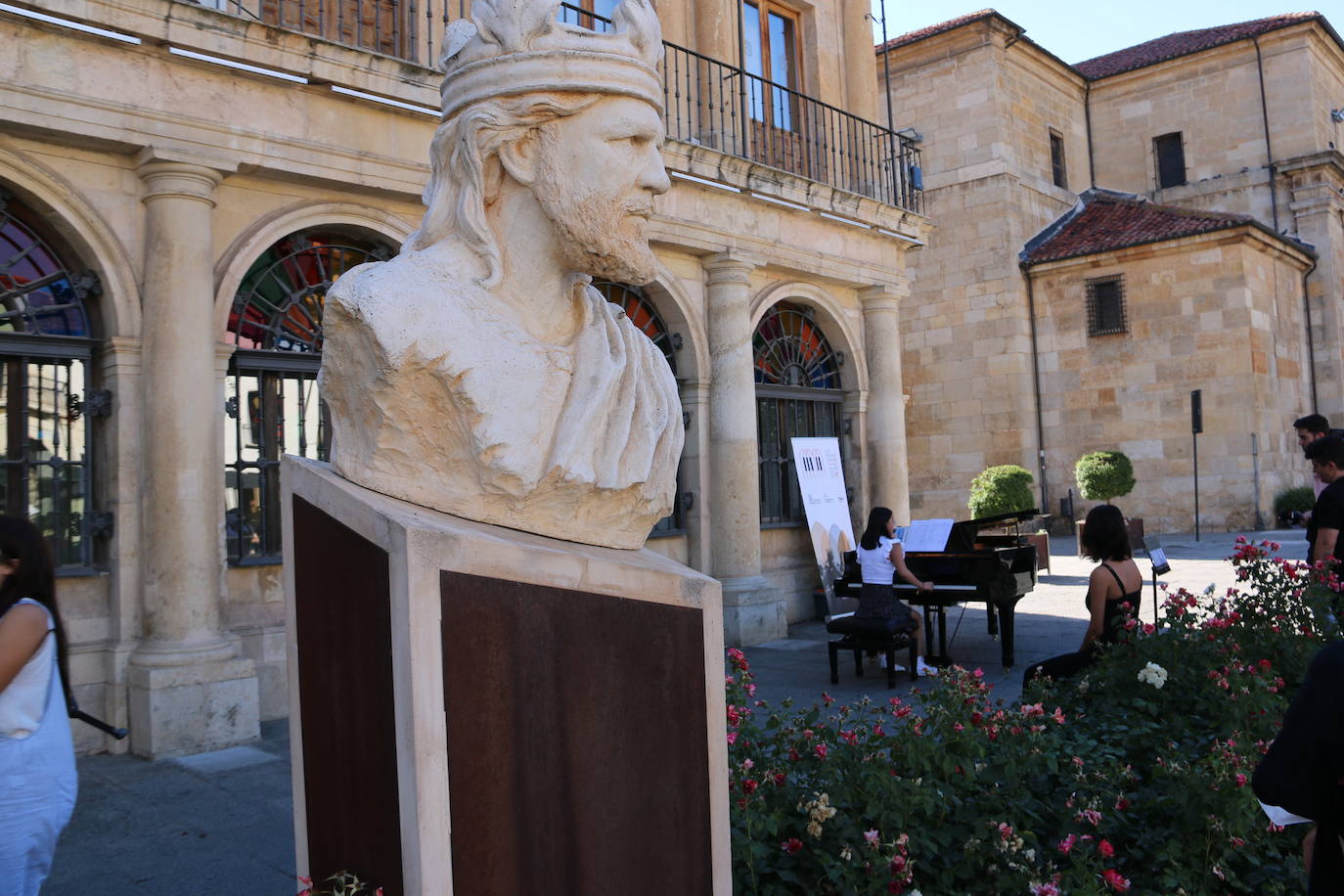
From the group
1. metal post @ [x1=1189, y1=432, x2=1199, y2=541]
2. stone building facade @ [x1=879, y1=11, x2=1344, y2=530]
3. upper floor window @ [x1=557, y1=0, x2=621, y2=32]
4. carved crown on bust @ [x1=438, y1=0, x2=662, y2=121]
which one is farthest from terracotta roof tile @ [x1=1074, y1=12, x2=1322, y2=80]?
carved crown on bust @ [x1=438, y1=0, x2=662, y2=121]

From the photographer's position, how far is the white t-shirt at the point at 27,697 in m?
2.80

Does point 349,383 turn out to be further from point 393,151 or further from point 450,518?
point 393,151

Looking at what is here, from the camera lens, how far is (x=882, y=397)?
1236 centimetres

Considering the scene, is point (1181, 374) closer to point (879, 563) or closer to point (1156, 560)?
point (879, 563)

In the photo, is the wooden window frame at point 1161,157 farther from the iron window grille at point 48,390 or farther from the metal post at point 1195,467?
the iron window grille at point 48,390

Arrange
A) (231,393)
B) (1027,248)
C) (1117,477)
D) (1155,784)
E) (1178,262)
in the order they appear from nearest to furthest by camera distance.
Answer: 1. (1155,784)
2. (231,393)
3. (1117,477)
4. (1178,262)
5. (1027,248)

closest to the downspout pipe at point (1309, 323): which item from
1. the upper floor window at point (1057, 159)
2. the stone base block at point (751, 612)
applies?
the upper floor window at point (1057, 159)

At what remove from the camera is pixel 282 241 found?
7422 mm

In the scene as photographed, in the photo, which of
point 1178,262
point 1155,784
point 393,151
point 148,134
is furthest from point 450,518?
point 1178,262

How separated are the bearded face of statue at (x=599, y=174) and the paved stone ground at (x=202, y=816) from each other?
9.14 ft

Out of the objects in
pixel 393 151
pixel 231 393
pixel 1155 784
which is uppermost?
pixel 393 151

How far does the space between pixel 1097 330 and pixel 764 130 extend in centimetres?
1283

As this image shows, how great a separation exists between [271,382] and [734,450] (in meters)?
4.42

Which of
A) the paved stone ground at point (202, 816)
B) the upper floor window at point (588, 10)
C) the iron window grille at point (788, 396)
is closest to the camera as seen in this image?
the paved stone ground at point (202, 816)
